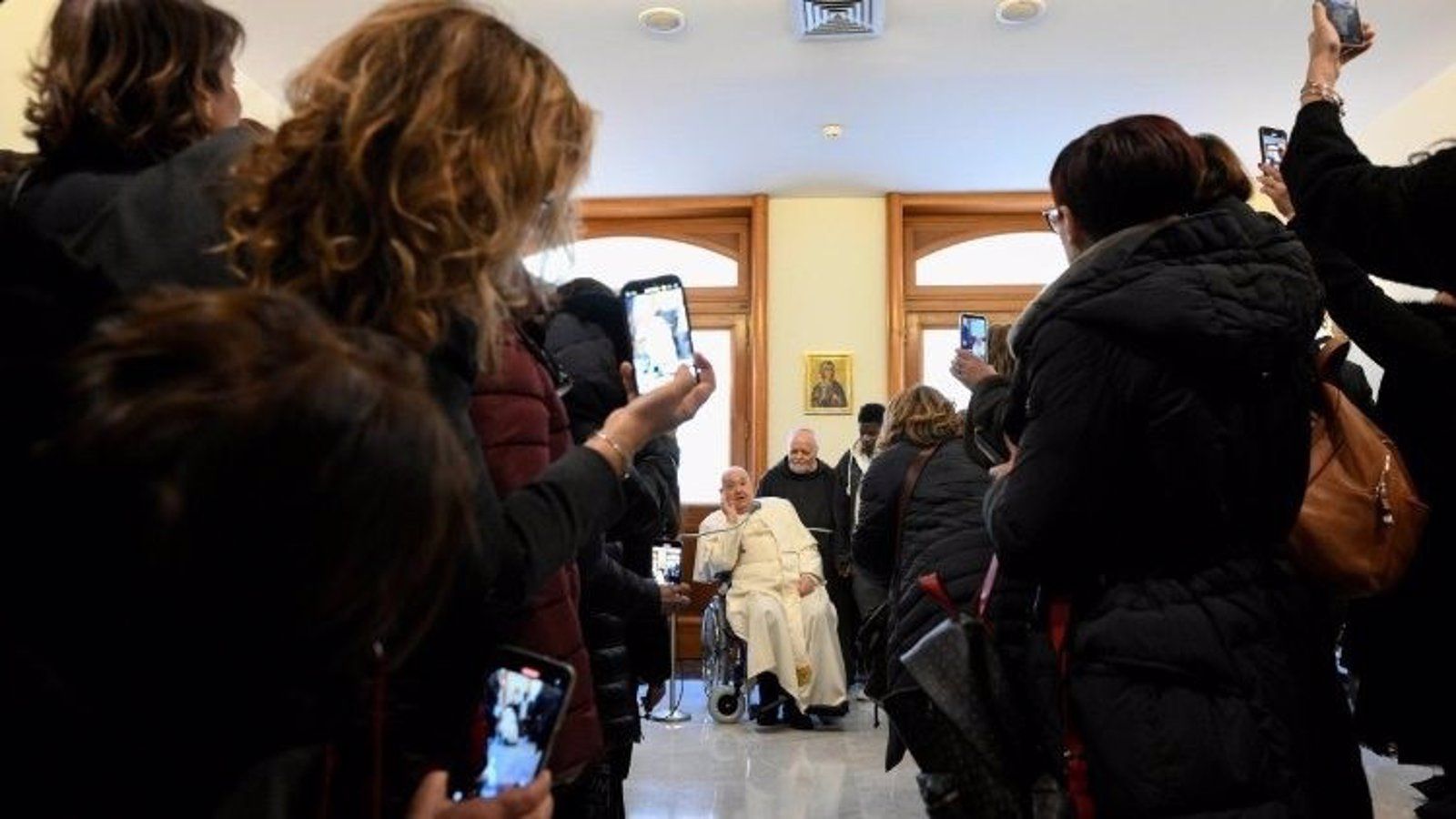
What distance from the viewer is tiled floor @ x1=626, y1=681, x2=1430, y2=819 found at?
438 centimetres

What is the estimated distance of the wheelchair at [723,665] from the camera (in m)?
6.51

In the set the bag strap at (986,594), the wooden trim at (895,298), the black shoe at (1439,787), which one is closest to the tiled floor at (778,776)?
the black shoe at (1439,787)

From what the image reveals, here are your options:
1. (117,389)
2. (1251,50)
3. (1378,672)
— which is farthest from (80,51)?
(1251,50)

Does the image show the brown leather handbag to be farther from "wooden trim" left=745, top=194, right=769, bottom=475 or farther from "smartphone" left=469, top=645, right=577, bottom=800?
"wooden trim" left=745, top=194, right=769, bottom=475

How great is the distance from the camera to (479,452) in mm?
1031

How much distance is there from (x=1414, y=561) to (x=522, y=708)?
139 centimetres

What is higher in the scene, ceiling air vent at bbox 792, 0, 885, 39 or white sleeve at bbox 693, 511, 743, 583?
ceiling air vent at bbox 792, 0, 885, 39

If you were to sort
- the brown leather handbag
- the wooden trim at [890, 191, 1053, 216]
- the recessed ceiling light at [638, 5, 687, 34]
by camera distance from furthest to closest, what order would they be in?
1. the wooden trim at [890, 191, 1053, 216]
2. the recessed ceiling light at [638, 5, 687, 34]
3. the brown leather handbag

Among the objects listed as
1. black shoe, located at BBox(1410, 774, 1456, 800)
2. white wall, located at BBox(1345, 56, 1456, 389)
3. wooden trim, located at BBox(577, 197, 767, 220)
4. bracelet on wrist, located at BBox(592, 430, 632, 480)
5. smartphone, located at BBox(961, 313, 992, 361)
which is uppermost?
white wall, located at BBox(1345, 56, 1456, 389)

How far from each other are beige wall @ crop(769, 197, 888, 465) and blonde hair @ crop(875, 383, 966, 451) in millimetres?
5101

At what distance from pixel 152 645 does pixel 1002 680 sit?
1332mm

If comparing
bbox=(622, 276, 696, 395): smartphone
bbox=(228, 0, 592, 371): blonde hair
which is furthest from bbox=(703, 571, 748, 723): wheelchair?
bbox=(228, 0, 592, 371): blonde hair

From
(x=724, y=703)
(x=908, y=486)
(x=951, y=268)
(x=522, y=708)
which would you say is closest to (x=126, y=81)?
(x=522, y=708)

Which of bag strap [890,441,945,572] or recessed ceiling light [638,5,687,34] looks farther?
recessed ceiling light [638,5,687,34]
